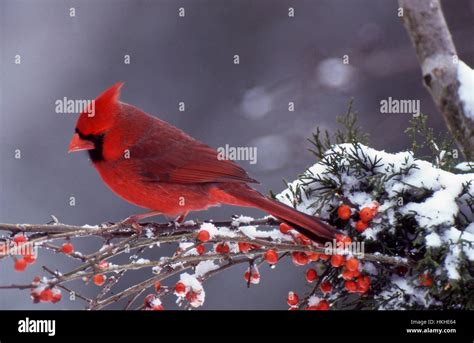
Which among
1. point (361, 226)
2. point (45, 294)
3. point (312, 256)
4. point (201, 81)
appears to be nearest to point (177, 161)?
point (312, 256)

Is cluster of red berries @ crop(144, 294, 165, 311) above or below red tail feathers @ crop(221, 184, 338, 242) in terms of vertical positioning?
below

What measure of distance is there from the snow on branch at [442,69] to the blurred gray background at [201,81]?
54.7 inches

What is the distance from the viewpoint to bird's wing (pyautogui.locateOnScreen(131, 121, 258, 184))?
93.2 inches

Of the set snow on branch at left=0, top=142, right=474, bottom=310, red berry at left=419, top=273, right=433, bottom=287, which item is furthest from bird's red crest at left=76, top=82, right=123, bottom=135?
red berry at left=419, top=273, right=433, bottom=287

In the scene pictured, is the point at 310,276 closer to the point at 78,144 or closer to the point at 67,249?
the point at 67,249

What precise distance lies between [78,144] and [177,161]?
14.1 inches

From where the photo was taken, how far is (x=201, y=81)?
4.12 m

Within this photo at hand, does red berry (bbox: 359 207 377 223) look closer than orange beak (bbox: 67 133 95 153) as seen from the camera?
Yes

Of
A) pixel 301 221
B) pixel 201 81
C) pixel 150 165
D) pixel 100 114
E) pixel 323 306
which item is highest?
pixel 201 81

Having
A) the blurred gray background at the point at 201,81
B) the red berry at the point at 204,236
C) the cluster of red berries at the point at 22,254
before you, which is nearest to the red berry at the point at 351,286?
the red berry at the point at 204,236

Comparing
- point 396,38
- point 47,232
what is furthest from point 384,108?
point 47,232

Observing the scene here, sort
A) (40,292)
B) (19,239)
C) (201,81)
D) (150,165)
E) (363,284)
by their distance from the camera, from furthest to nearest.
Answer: (201,81) < (150,165) < (363,284) < (19,239) < (40,292)

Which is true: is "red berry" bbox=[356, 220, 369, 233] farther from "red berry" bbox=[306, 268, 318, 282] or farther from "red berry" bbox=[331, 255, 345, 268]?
"red berry" bbox=[306, 268, 318, 282]

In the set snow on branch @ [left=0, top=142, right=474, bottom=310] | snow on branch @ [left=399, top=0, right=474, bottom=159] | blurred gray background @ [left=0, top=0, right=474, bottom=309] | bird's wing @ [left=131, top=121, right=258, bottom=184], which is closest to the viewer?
snow on branch @ [left=0, top=142, right=474, bottom=310]
